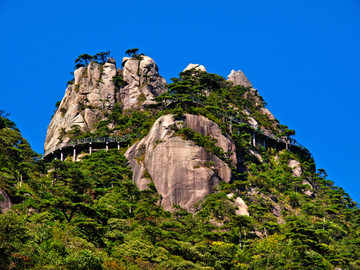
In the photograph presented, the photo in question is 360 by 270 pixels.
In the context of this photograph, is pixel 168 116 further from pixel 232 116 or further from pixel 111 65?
pixel 111 65

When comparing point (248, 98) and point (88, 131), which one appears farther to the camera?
point (248, 98)

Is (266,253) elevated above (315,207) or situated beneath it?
situated beneath

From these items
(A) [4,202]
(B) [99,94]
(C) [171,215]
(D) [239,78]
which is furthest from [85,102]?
(A) [4,202]

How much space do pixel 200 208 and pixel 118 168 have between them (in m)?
11.6

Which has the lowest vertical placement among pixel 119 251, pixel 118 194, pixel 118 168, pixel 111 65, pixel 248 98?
pixel 119 251

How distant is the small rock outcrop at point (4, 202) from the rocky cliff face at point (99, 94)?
3918cm

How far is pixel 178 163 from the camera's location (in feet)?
180

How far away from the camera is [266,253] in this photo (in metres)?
39.2

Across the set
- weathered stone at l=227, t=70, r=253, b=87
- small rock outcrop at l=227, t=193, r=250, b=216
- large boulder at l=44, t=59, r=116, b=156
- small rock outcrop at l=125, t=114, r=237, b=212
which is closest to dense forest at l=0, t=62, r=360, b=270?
small rock outcrop at l=227, t=193, r=250, b=216

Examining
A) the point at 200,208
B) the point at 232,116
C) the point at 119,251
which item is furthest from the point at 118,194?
the point at 232,116

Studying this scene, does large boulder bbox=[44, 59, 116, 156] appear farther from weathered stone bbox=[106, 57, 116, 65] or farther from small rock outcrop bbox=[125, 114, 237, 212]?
small rock outcrop bbox=[125, 114, 237, 212]

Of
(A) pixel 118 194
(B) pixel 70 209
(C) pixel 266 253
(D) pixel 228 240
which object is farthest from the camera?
(A) pixel 118 194

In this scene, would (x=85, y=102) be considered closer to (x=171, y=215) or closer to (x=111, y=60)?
(x=111, y=60)

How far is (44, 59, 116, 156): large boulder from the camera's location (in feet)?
259
